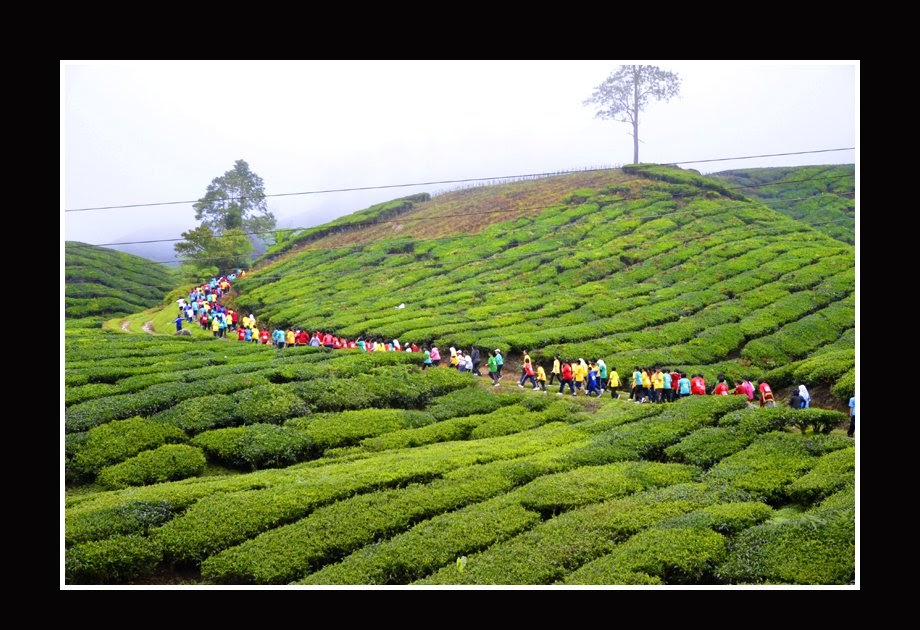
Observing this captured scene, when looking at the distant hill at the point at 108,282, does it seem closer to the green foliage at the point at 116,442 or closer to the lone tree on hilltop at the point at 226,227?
the lone tree on hilltop at the point at 226,227

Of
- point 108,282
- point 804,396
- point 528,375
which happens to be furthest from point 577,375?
point 108,282

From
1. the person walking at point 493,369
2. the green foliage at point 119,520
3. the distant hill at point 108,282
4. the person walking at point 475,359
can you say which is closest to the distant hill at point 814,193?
the person walking at point 475,359

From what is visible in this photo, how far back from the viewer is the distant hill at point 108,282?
58500 mm

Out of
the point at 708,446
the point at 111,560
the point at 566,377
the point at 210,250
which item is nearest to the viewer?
the point at 111,560

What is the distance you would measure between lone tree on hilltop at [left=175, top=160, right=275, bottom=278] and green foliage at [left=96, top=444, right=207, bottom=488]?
25.6 metres

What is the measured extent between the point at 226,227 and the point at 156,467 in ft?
185

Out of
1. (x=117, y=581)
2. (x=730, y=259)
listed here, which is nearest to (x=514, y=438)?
(x=117, y=581)

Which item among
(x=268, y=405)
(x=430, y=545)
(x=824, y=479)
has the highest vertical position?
(x=268, y=405)

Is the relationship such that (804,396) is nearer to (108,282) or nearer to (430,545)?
(430,545)

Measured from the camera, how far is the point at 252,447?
20.5 metres

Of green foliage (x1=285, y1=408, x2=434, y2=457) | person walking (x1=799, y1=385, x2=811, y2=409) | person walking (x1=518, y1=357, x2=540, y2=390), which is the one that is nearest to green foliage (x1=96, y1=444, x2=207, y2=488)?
green foliage (x1=285, y1=408, x2=434, y2=457)

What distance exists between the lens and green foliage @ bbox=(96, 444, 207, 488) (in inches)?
731

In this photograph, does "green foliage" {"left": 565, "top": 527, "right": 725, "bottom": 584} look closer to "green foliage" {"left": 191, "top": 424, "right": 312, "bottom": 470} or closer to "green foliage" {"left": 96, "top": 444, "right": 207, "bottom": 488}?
"green foliage" {"left": 191, "top": 424, "right": 312, "bottom": 470}

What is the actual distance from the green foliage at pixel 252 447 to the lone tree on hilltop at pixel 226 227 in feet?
81.1
